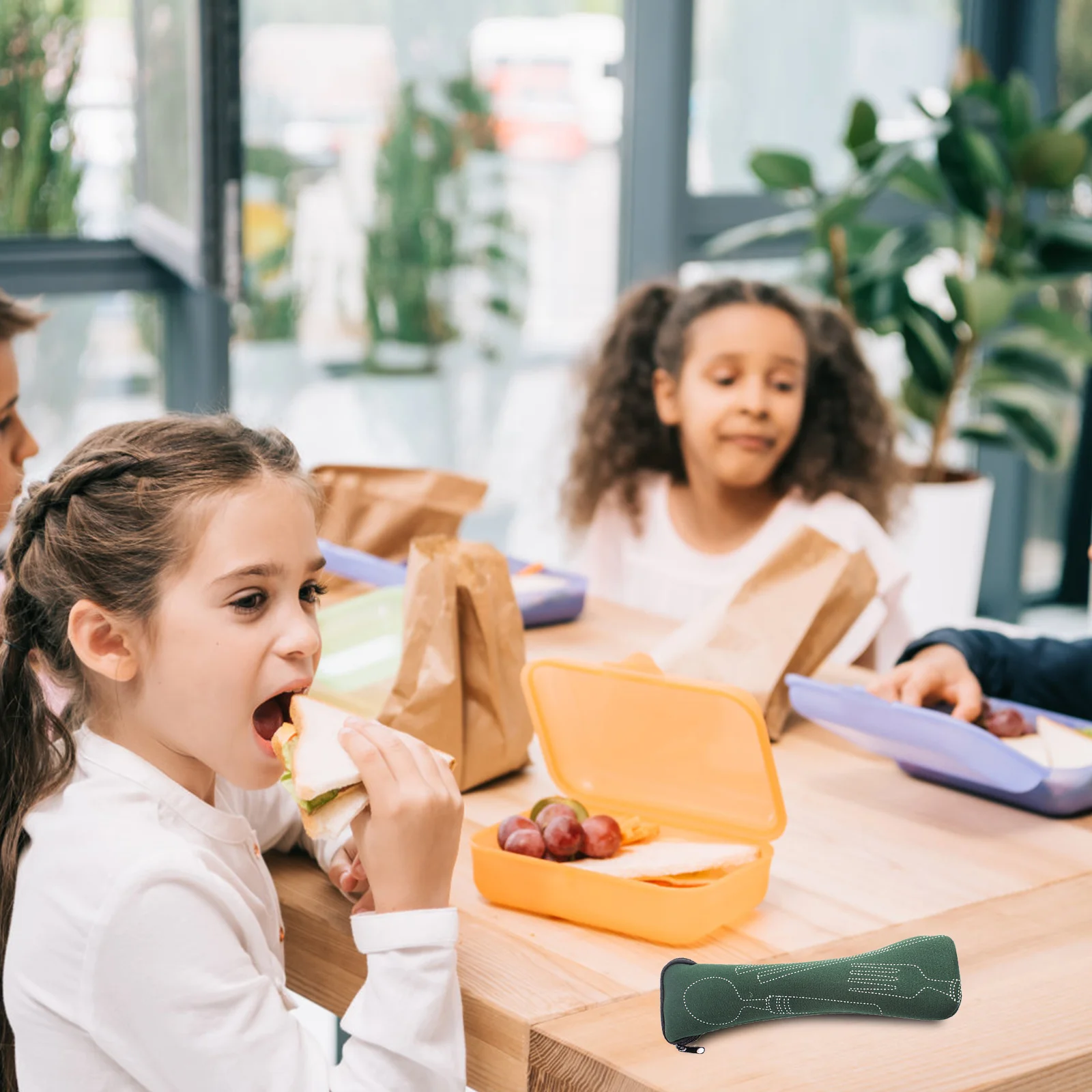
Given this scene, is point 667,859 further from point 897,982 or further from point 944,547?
point 944,547

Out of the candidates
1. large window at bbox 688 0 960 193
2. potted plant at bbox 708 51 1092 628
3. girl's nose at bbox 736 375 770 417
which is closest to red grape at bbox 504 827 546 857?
girl's nose at bbox 736 375 770 417

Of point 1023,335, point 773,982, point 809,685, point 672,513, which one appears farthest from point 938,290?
point 773,982

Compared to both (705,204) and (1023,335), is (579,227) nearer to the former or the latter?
(705,204)

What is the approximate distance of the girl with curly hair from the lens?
2197 millimetres

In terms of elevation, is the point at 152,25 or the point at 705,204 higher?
the point at 152,25

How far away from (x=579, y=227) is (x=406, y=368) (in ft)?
1.94

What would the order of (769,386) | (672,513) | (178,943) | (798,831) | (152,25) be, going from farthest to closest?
(152,25), (672,513), (769,386), (798,831), (178,943)

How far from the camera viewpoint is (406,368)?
3.59 meters

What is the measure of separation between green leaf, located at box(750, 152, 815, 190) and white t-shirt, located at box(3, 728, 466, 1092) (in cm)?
269

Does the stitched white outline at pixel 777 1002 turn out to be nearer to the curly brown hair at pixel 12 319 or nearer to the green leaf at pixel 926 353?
the curly brown hair at pixel 12 319

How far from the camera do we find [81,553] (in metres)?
1.03

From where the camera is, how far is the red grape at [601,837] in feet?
3.61

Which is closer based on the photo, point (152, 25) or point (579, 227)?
point (152, 25)

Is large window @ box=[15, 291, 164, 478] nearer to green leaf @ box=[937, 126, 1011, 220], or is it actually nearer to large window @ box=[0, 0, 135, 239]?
large window @ box=[0, 0, 135, 239]
